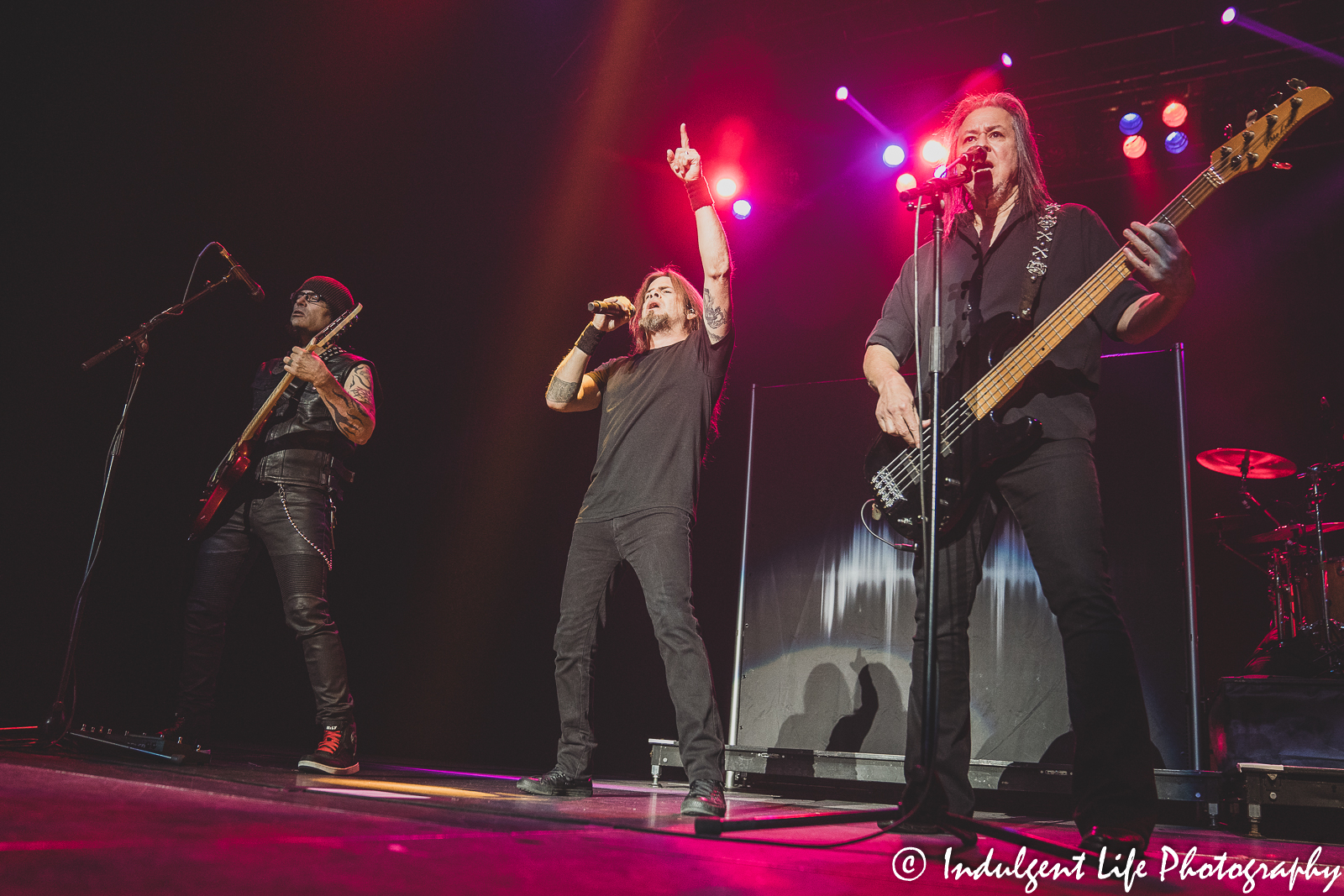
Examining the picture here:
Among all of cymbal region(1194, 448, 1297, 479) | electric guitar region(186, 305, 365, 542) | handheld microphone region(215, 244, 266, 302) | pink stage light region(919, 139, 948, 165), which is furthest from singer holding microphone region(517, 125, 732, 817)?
cymbal region(1194, 448, 1297, 479)

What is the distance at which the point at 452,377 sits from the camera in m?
5.85

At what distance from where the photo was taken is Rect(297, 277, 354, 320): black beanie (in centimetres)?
402

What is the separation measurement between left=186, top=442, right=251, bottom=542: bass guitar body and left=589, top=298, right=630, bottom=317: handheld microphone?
1.59 m

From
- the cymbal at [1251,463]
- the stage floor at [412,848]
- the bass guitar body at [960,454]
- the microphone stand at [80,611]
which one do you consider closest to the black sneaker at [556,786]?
the stage floor at [412,848]

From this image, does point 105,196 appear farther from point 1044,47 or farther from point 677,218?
point 1044,47

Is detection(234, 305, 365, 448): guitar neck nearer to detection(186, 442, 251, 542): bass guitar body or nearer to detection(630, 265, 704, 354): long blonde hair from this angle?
detection(186, 442, 251, 542): bass guitar body

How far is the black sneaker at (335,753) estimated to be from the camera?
3250 millimetres

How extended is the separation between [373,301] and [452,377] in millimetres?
705

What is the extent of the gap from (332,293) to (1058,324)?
3.18 m

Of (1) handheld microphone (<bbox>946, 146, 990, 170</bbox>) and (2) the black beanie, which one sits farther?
(2) the black beanie

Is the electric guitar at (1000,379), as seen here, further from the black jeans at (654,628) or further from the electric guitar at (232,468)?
the electric guitar at (232,468)

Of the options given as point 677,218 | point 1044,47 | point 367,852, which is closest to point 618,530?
point 367,852

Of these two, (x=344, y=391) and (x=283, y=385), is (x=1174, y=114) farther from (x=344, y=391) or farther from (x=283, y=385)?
(x=283, y=385)

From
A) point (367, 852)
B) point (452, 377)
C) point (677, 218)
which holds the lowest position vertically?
point (367, 852)
